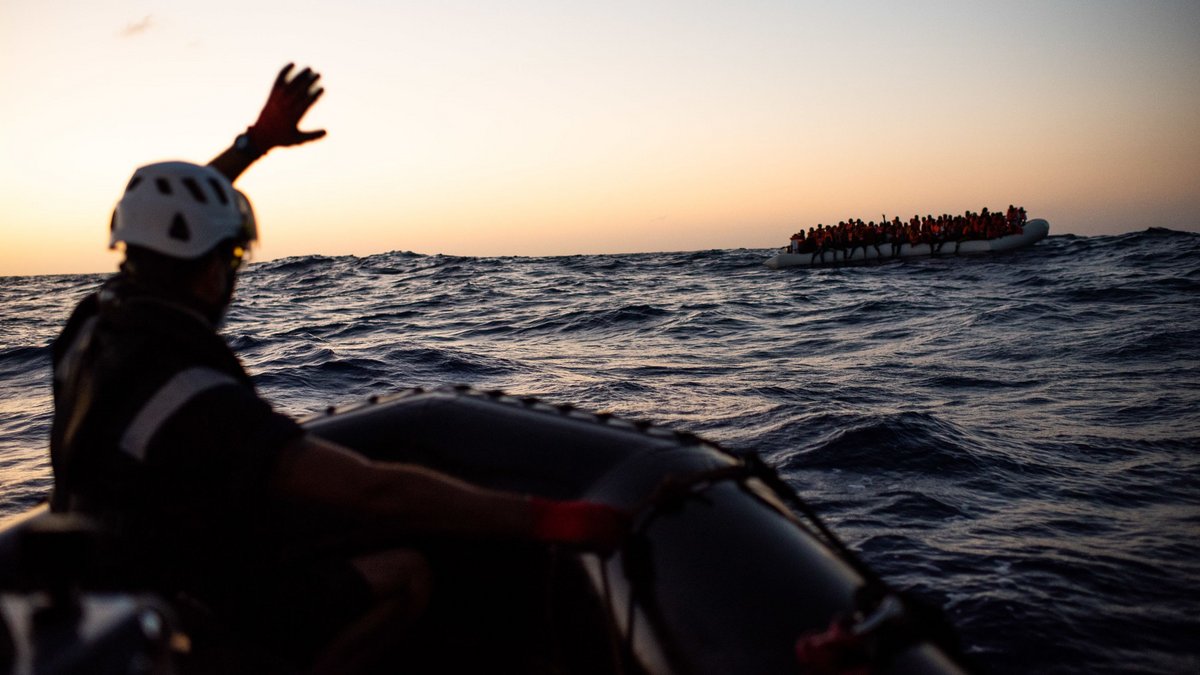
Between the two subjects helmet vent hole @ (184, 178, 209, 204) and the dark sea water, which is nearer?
helmet vent hole @ (184, 178, 209, 204)

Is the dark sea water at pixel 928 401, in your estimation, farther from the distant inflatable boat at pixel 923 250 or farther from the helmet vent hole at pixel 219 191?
the distant inflatable boat at pixel 923 250

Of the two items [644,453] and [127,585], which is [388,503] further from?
[644,453]

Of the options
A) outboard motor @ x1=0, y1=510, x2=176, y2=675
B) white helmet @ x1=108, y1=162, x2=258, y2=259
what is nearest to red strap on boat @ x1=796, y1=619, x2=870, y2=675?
outboard motor @ x1=0, y1=510, x2=176, y2=675

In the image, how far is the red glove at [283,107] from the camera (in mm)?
2678

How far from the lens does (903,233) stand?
37625 millimetres

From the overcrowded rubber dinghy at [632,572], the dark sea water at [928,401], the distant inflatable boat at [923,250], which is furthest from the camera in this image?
the distant inflatable boat at [923,250]

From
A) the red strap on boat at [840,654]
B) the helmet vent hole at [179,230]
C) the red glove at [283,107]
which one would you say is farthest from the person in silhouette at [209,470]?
the red glove at [283,107]

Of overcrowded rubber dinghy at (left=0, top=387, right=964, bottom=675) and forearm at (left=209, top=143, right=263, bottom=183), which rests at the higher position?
forearm at (left=209, top=143, right=263, bottom=183)

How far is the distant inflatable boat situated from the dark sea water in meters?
14.2

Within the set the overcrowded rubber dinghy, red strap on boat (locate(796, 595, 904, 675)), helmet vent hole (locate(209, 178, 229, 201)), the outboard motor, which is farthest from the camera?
helmet vent hole (locate(209, 178, 229, 201))

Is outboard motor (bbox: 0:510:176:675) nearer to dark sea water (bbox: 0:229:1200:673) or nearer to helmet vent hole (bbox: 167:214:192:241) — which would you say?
helmet vent hole (bbox: 167:214:192:241)

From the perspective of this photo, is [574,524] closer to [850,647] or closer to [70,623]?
[850,647]

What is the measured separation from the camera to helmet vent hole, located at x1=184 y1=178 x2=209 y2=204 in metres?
1.91

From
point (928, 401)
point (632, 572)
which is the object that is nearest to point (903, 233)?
point (928, 401)
